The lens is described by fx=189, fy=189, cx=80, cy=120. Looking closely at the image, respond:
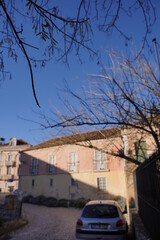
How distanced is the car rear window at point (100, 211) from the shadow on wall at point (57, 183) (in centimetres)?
1393

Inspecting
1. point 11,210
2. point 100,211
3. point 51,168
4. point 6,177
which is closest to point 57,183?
point 51,168

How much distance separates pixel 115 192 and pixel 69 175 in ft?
21.2

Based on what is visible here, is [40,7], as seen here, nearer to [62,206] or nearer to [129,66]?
[129,66]

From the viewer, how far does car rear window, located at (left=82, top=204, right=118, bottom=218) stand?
20.5 ft

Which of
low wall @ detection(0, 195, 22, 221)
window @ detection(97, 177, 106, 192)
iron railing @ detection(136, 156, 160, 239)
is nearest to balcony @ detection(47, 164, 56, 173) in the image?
window @ detection(97, 177, 106, 192)

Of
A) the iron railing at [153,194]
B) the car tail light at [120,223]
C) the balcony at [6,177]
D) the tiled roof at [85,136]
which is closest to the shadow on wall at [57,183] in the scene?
the balcony at [6,177]

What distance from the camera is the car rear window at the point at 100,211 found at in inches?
245

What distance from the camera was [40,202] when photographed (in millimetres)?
23812

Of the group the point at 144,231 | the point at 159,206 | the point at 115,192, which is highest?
the point at 159,206

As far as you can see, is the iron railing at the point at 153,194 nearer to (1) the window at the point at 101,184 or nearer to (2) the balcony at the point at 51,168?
(1) the window at the point at 101,184

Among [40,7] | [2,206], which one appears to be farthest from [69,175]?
[40,7]

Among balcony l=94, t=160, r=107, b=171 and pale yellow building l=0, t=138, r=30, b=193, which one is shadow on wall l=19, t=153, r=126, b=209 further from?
pale yellow building l=0, t=138, r=30, b=193

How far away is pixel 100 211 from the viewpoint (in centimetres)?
643

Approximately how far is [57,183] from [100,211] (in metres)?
19.9
